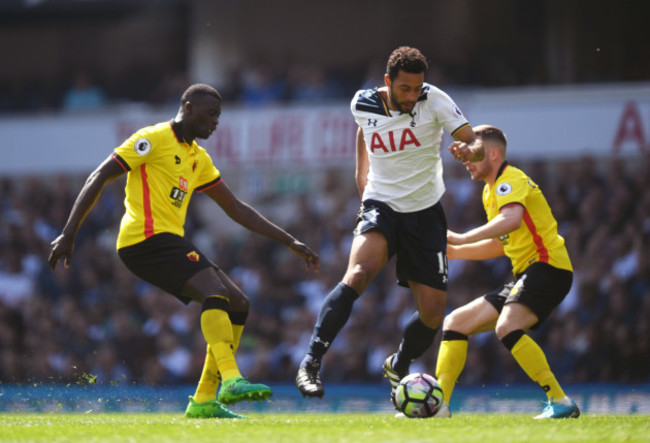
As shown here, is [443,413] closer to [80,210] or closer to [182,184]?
[182,184]

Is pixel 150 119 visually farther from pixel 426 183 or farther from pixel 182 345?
pixel 426 183

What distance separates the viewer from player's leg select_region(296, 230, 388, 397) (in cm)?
625

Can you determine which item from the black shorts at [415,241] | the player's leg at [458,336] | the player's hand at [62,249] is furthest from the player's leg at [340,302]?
the player's hand at [62,249]

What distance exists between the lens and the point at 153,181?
715 cm

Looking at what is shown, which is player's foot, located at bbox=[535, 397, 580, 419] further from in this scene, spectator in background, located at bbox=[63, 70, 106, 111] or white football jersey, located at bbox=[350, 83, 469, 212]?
spectator in background, located at bbox=[63, 70, 106, 111]

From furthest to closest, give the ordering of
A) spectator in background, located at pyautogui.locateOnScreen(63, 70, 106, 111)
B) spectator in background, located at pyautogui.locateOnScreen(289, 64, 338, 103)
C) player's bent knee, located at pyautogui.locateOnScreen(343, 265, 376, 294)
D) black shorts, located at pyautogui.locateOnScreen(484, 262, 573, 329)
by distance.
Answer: spectator in background, located at pyautogui.locateOnScreen(63, 70, 106, 111) < spectator in background, located at pyautogui.locateOnScreen(289, 64, 338, 103) < black shorts, located at pyautogui.locateOnScreen(484, 262, 573, 329) < player's bent knee, located at pyautogui.locateOnScreen(343, 265, 376, 294)

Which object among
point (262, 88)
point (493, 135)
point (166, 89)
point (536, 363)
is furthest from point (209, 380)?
point (166, 89)

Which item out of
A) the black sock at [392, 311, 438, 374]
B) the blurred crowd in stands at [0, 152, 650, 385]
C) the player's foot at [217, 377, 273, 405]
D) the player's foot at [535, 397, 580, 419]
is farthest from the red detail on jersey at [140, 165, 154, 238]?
the blurred crowd in stands at [0, 152, 650, 385]

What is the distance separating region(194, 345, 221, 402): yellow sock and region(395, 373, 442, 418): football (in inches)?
50.6

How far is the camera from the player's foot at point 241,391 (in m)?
6.31

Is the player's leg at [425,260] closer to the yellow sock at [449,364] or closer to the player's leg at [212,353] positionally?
the yellow sock at [449,364]

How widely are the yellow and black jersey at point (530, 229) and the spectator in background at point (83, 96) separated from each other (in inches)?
524

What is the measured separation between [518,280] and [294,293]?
26.6 ft

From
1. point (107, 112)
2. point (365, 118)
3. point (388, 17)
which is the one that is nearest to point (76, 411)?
point (365, 118)
